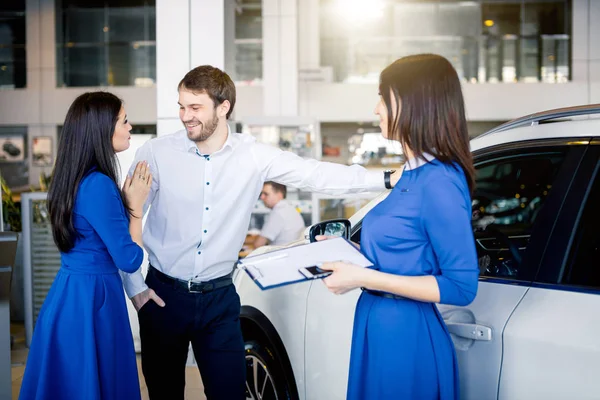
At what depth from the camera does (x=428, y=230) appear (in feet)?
6.27

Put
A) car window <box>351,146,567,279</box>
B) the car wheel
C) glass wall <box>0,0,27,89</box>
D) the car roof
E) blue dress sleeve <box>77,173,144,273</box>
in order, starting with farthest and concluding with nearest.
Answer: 1. glass wall <box>0,0,27,89</box>
2. the car wheel
3. blue dress sleeve <box>77,173,144,273</box>
4. car window <box>351,146,567,279</box>
5. the car roof

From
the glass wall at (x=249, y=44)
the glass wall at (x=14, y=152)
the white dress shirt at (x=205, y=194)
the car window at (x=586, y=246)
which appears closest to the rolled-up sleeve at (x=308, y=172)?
the white dress shirt at (x=205, y=194)

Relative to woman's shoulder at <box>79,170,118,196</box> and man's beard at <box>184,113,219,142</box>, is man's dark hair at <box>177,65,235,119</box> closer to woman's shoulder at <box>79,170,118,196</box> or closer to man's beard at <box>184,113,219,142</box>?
man's beard at <box>184,113,219,142</box>

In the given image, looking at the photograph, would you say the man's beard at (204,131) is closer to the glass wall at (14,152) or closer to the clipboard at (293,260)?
the clipboard at (293,260)

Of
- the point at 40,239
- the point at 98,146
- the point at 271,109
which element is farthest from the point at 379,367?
the point at 271,109

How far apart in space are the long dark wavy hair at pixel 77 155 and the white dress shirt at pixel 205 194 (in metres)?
0.30

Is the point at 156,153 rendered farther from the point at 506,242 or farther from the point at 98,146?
the point at 506,242

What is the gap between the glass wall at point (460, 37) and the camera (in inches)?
666

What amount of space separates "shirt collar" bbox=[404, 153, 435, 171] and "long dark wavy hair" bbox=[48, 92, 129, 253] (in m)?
1.31

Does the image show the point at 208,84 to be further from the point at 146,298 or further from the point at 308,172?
the point at 146,298

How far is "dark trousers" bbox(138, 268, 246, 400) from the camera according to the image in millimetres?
2943

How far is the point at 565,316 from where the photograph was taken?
1926 mm

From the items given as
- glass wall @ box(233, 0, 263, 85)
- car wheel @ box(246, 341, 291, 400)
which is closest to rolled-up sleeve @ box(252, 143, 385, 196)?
car wheel @ box(246, 341, 291, 400)

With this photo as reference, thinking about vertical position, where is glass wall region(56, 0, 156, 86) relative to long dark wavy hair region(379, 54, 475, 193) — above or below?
above
